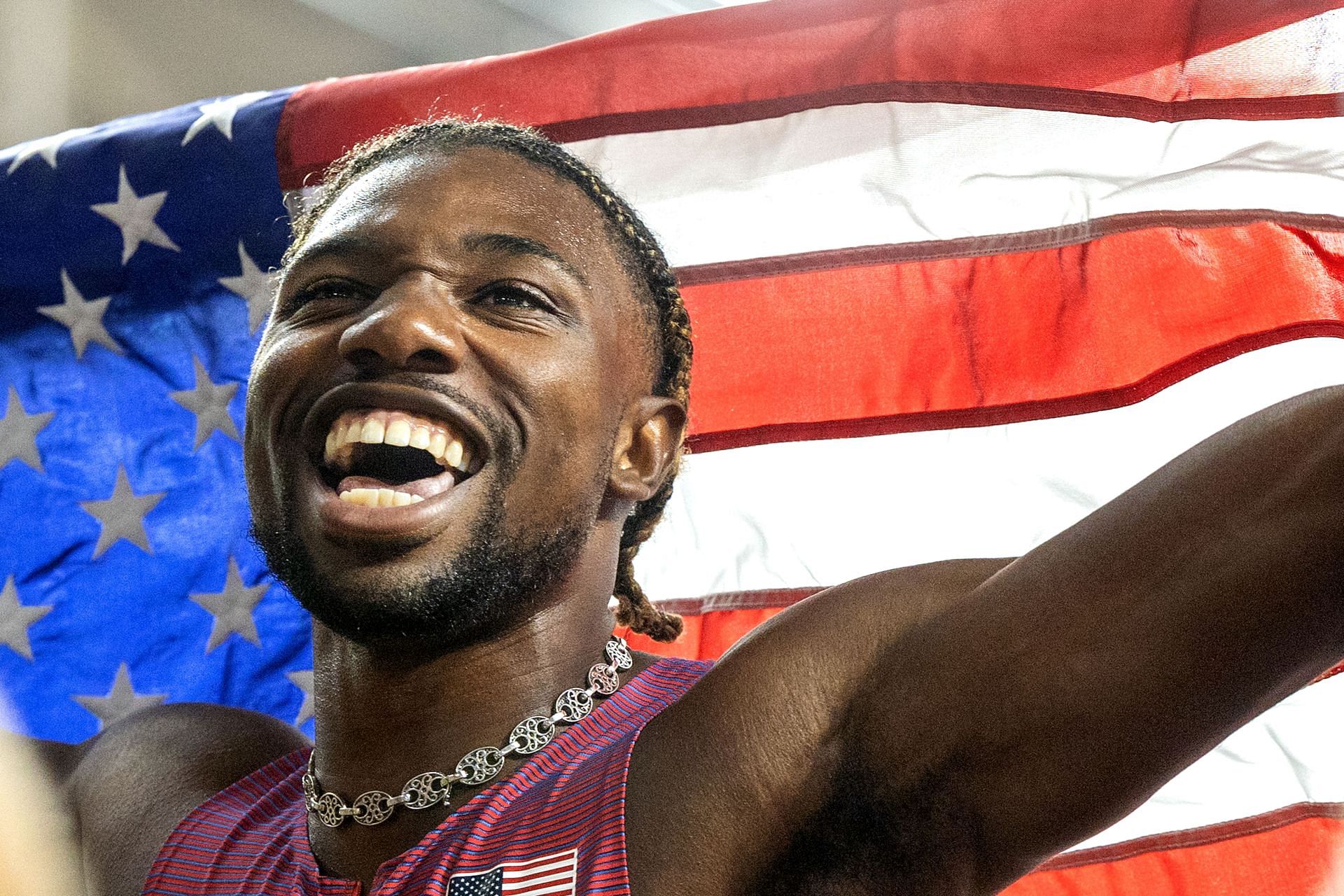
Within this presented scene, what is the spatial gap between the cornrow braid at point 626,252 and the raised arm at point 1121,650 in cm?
77

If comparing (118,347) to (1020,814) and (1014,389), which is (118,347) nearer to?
(1014,389)

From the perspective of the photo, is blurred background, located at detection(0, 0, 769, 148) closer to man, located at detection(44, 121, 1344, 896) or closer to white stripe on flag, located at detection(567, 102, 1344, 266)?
white stripe on flag, located at detection(567, 102, 1344, 266)

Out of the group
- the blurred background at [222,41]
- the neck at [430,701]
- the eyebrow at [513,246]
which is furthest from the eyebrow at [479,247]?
the blurred background at [222,41]

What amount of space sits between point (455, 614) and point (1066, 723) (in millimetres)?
742

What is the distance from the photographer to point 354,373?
171 centimetres

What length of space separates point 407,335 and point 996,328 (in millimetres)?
971

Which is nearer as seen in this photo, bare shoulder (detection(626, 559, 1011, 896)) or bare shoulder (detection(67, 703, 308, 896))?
bare shoulder (detection(626, 559, 1011, 896))

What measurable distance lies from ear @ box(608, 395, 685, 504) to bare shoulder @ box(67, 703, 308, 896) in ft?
2.27

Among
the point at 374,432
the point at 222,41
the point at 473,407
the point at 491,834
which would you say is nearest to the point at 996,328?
the point at 473,407

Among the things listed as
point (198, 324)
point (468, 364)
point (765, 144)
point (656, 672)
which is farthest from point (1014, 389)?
point (198, 324)

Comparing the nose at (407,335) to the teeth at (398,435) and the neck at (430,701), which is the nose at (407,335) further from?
the neck at (430,701)

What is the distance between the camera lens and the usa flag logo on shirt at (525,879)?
4.49ft

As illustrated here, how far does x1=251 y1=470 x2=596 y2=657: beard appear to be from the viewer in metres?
1.61

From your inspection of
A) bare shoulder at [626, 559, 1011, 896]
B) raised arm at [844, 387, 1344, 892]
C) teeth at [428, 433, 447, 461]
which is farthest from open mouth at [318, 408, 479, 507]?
raised arm at [844, 387, 1344, 892]
